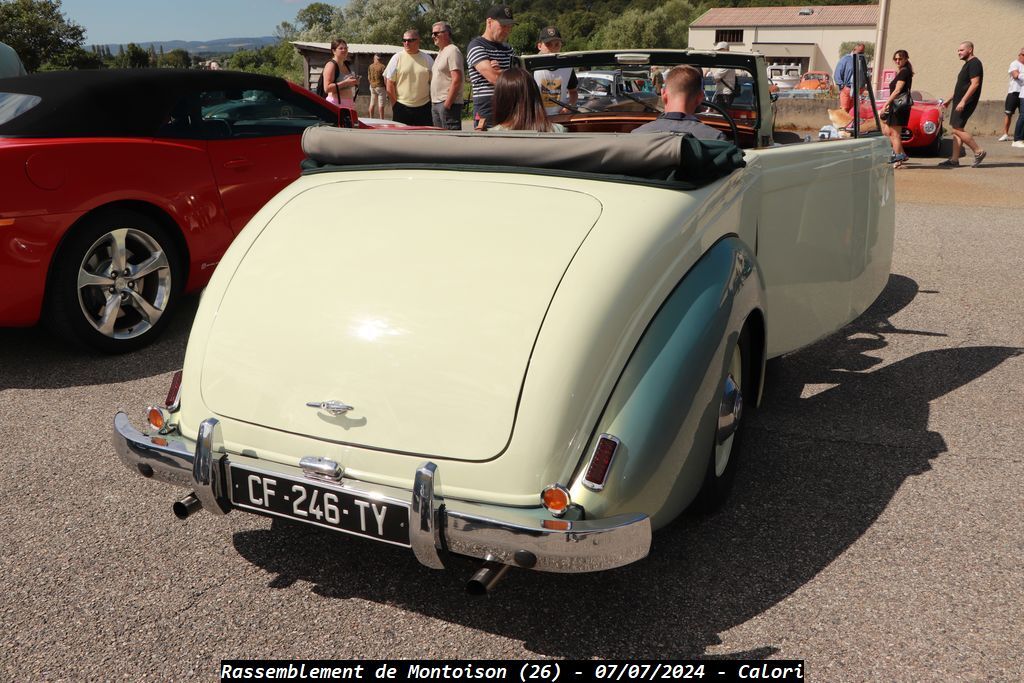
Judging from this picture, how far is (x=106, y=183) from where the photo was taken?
4625mm

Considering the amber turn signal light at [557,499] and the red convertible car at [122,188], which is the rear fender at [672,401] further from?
the red convertible car at [122,188]

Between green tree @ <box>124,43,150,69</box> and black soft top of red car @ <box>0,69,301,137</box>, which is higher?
green tree @ <box>124,43,150,69</box>

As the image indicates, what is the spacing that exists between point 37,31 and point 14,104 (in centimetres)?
4392

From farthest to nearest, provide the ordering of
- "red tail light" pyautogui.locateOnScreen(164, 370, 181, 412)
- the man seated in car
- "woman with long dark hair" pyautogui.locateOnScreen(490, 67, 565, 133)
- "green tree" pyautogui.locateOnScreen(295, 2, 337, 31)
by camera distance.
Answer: "green tree" pyautogui.locateOnScreen(295, 2, 337, 31)
"woman with long dark hair" pyautogui.locateOnScreen(490, 67, 565, 133)
the man seated in car
"red tail light" pyautogui.locateOnScreen(164, 370, 181, 412)

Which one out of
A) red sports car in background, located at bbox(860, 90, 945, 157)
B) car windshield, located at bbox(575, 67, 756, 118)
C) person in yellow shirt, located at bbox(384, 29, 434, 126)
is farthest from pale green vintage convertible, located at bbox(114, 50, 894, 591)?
red sports car in background, located at bbox(860, 90, 945, 157)

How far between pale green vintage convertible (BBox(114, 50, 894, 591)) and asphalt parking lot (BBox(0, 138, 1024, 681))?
292 millimetres

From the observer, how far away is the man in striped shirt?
7242 mm

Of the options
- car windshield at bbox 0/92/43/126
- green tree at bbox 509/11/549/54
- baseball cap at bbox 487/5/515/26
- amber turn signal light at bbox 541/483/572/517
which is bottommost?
amber turn signal light at bbox 541/483/572/517

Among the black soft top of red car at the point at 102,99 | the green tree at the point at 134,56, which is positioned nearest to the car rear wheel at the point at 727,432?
the black soft top of red car at the point at 102,99

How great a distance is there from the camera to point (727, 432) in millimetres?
2879

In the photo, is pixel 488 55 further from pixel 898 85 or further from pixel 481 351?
pixel 898 85

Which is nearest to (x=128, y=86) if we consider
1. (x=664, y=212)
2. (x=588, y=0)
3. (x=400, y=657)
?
(x=664, y=212)

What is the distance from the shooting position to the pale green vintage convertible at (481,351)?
2.31 meters

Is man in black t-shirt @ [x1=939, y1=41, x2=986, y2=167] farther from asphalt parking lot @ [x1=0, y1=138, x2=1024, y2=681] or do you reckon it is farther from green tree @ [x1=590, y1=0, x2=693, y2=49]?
green tree @ [x1=590, y1=0, x2=693, y2=49]
